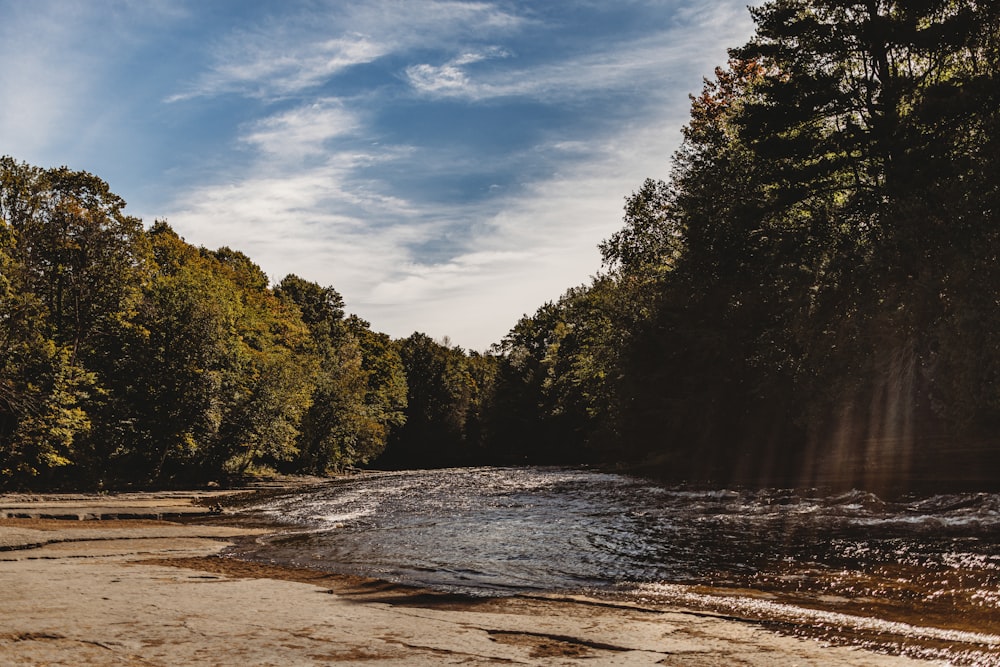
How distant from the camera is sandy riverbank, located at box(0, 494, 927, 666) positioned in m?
5.66

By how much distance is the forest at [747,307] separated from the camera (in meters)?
21.4

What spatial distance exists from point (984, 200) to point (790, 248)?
8478 millimetres

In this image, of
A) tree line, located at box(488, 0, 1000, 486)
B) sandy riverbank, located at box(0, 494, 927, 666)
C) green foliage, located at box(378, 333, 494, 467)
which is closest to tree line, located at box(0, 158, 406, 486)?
sandy riverbank, located at box(0, 494, 927, 666)

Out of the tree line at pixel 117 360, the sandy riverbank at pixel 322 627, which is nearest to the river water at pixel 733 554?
the sandy riverbank at pixel 322 627

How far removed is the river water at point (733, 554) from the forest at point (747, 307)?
21.4 ft

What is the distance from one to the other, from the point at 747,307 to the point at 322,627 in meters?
28.7

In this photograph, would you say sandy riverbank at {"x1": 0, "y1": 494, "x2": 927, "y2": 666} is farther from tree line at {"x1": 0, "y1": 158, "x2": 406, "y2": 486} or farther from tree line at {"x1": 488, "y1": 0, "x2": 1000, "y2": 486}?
tree line at {"x1": 0, "y1": 158, "x2": 406, "y2": 486}

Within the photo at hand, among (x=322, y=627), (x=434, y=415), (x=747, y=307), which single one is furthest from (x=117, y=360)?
(x=434, y=415)

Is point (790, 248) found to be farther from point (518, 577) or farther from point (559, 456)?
point (559, 456)

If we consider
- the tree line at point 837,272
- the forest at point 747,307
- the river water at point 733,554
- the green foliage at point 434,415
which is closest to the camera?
the river water at point 733,554

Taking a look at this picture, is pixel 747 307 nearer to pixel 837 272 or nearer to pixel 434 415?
pixel 837 272

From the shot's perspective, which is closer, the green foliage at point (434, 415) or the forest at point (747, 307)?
the forest at point (747, 307)

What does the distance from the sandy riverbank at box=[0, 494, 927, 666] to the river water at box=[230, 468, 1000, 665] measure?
88cm

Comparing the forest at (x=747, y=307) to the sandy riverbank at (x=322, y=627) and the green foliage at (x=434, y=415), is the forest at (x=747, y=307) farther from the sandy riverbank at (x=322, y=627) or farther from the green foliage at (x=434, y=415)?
the green foliage at (x=434, y=415)
